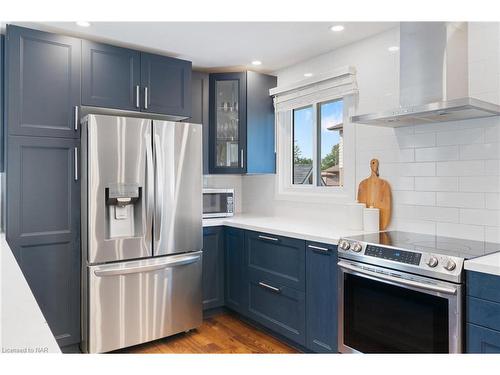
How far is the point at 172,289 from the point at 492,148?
2.28m

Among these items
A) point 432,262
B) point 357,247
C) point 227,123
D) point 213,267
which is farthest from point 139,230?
point 432,262

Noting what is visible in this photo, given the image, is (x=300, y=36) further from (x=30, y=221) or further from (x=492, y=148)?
(x=30, y=221)

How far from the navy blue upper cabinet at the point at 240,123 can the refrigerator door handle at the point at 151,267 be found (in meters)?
0.98

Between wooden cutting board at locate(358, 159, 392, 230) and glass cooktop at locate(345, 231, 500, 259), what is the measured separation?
18cm

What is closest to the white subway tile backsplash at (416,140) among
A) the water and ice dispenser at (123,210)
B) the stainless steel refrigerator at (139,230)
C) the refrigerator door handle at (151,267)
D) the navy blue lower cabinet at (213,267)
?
the stainless steel refrigerator at (139,230)

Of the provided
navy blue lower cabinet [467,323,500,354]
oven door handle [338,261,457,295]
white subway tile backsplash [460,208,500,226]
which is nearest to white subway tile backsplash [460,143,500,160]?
white subway tile backsplash [460,208,500,226]

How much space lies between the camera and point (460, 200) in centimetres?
232

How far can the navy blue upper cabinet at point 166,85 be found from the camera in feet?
9.85

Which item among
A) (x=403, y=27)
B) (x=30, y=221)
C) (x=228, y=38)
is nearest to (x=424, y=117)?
(x=403, y=27)

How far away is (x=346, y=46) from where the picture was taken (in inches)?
118

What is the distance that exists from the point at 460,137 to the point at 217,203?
2033 millimetres

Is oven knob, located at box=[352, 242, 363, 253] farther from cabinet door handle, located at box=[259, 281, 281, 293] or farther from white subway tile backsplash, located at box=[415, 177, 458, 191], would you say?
cabinet door handle, located at box=[259, 281, 281, 293]

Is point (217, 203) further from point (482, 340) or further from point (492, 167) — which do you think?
point (482, 340)

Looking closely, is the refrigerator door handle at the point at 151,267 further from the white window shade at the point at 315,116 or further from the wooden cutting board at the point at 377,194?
the wooden cutting board at the point at 377,194
